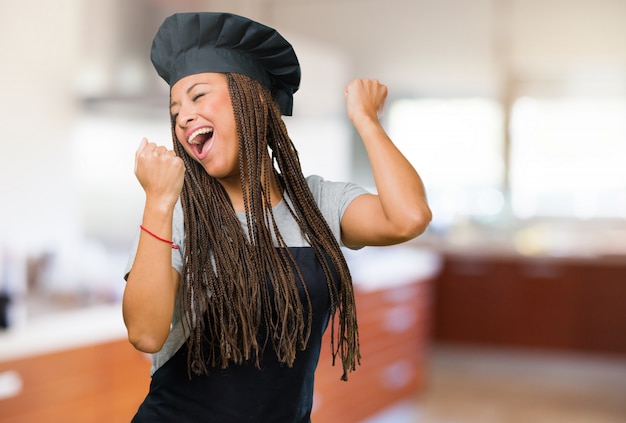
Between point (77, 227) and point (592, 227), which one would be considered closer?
point (77, 227)

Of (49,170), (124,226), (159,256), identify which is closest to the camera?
Answer: (159,256)

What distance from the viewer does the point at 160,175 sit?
94 centimetres

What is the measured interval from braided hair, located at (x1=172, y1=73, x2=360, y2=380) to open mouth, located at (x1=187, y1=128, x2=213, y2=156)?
0.03 meters

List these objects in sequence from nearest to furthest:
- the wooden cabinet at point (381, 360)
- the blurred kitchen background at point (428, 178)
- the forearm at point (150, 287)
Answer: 1. the forearm at point (150, 287)
2. the blurred kitchen background at point (428, 178)
3. the wooden cabinet at point (381, 360)

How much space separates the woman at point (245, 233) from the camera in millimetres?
1020

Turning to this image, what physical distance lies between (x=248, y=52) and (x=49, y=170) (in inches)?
Answer: 97.0

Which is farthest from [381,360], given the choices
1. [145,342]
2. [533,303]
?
[145,342]

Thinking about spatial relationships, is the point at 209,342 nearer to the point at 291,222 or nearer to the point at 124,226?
the point at 291,222

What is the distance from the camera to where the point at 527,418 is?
13.5 feet

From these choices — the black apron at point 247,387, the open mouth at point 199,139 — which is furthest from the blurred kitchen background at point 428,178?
the open mouth at point 199,139

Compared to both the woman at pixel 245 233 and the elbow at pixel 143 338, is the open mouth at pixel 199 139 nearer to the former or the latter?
the woman at pixel 245 233

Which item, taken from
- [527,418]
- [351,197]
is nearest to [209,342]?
[351,197]

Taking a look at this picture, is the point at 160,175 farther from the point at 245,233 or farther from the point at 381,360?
the point at 381,360

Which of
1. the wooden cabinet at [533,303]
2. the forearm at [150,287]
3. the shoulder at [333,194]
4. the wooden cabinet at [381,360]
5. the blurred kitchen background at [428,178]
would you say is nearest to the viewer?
the forearm at [150,287]
